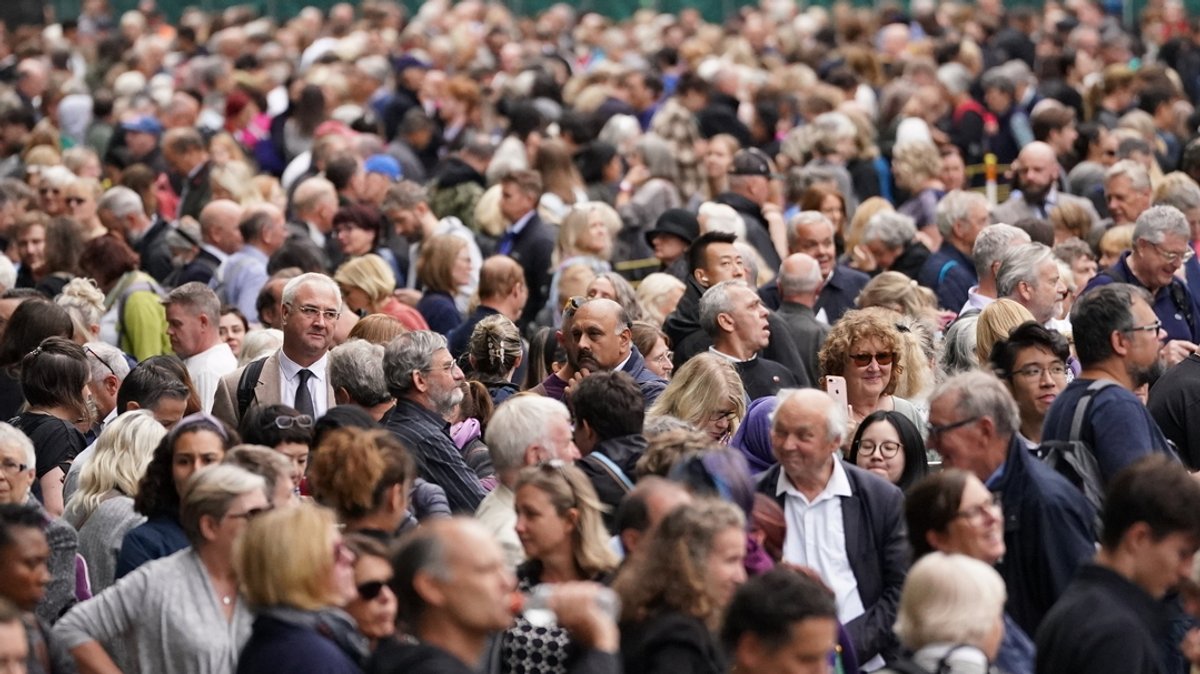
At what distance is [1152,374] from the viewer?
985 cm

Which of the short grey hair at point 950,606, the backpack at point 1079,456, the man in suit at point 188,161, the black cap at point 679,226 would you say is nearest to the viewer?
the short grey hair at point 950,606

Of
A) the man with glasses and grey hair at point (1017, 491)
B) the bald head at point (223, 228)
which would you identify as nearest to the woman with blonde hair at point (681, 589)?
the man with glasses and grey hair at point (1017, 491)

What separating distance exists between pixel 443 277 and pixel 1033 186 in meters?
4.60

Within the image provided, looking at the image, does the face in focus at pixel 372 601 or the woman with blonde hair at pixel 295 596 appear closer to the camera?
the woman with blonde hair at pixel 295 596

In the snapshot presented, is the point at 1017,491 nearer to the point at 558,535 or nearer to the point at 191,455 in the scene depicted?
the point at 558,535

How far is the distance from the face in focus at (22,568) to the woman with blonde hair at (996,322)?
4443 millimetres

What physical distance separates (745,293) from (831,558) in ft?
9.68

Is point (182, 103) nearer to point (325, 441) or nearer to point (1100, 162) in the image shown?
point (1100, 162)

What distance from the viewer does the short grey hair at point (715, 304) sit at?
10.1 m

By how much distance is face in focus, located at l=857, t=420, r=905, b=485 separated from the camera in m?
8.16

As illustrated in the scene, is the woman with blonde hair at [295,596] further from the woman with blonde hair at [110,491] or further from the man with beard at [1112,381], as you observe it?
the man with beard at [1112,381]

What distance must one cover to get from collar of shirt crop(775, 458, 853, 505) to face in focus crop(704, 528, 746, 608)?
144 cm

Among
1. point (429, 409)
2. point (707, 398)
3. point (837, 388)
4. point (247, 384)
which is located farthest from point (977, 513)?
point (247, 384)

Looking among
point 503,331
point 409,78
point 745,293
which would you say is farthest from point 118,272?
point 409,78
